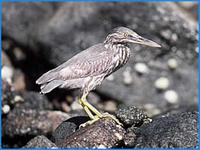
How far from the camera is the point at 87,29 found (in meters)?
17.6

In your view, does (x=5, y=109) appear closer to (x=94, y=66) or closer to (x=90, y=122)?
(x=90, y=122)

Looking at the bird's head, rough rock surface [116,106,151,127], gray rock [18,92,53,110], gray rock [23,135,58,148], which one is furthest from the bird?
gray rock [18,92,53,110]

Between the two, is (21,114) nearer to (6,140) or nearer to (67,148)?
(6,140)

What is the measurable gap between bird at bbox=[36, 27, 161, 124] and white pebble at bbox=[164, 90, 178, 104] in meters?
6.79

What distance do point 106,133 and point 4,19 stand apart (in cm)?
894

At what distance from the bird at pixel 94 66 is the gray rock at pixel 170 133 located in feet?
1.94

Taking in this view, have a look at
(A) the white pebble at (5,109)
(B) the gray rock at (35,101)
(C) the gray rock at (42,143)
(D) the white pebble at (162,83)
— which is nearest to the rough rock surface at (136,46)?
(D) the white pebble at (162,83)

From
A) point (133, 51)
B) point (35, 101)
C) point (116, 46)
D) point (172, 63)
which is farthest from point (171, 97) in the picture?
point (116, 46)

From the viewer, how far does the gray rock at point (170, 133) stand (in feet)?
35.0

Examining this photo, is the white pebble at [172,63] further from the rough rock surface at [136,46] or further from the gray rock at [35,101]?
the gray rock at [35,101]

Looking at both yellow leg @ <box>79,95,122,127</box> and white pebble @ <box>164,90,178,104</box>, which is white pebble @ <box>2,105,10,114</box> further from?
white pebble @ <box>164,90,178,104</box>

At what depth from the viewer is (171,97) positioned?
18.0m

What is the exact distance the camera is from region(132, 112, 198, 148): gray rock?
420 inches

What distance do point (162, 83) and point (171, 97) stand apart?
1.57 feet
